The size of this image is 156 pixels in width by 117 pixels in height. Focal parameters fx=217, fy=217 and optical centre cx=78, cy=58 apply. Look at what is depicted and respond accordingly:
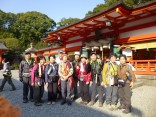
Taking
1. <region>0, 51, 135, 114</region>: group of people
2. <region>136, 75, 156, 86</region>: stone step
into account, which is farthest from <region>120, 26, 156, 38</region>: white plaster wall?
<region>0, 51, 135, 114</region>: group of people

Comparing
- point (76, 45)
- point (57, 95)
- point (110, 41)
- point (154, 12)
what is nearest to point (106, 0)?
point (76, 45)

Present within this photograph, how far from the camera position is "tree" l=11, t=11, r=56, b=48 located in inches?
1978

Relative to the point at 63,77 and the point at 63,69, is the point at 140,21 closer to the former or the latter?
the point at 63,69

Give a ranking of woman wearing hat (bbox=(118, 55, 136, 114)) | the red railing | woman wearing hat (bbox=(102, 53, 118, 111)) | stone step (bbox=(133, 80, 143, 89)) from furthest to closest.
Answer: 1. the red railing
2. stone step (bbox=(133, 80, 143, 89))
3. woman wearing hat (bbox=(102, 53, 118, 111))
4. woman wearing hat (bbox=(118, 55, 136, 114))

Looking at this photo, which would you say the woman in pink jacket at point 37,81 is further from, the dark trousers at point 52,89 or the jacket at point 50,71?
the dark trousers at point 52,89

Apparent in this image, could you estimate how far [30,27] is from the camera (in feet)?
170

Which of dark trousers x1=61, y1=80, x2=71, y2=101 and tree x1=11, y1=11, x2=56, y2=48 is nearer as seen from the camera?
dark trousers x1=61, y1=80, x2=71, y2=101

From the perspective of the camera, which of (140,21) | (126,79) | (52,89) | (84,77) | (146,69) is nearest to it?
(126,79)

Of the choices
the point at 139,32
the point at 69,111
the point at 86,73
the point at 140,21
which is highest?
the point at 140,21

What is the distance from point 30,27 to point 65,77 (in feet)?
153

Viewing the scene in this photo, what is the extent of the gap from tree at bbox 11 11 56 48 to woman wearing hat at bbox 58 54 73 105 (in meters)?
43.4

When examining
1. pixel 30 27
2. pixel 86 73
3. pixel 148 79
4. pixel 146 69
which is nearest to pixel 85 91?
pixel 86 73

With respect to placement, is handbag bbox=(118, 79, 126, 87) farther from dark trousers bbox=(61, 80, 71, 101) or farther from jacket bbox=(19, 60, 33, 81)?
jacket bbox=(19, 60, 33, 81)

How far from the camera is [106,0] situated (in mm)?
28656
